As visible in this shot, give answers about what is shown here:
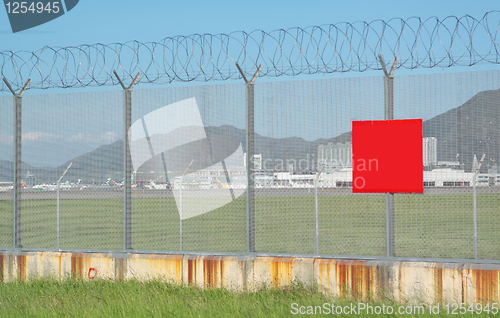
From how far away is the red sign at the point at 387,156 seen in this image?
7230 millimetres

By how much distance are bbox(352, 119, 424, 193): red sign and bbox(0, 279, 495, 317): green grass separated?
63.8 inches

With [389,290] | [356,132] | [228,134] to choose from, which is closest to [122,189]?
[228,134]

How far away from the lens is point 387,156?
7398 mm

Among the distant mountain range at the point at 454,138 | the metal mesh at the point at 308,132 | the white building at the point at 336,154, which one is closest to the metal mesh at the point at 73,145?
the distant mountain range at the point at 454,138

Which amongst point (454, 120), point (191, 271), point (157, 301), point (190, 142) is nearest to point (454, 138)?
point (454, 120)

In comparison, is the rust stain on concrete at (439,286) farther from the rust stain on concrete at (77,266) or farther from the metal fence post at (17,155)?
the metal fence post at (17,155)

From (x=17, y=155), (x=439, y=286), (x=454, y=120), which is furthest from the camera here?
(x=17, y=155)

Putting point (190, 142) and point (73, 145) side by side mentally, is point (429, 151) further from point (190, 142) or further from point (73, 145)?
point (73, 145)

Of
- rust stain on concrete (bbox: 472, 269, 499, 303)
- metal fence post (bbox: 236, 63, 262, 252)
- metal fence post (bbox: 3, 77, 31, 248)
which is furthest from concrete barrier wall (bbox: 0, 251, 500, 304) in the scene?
metal fence post (bbox: 3, 77, 31, 248)

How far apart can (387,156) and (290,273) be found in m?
2.21

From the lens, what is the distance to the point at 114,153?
8.54m

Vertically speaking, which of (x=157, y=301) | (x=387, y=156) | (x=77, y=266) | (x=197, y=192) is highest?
(x=387, y=156)

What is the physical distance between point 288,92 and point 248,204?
1.75 m

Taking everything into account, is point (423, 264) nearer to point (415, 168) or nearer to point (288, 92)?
point (415, 168)
